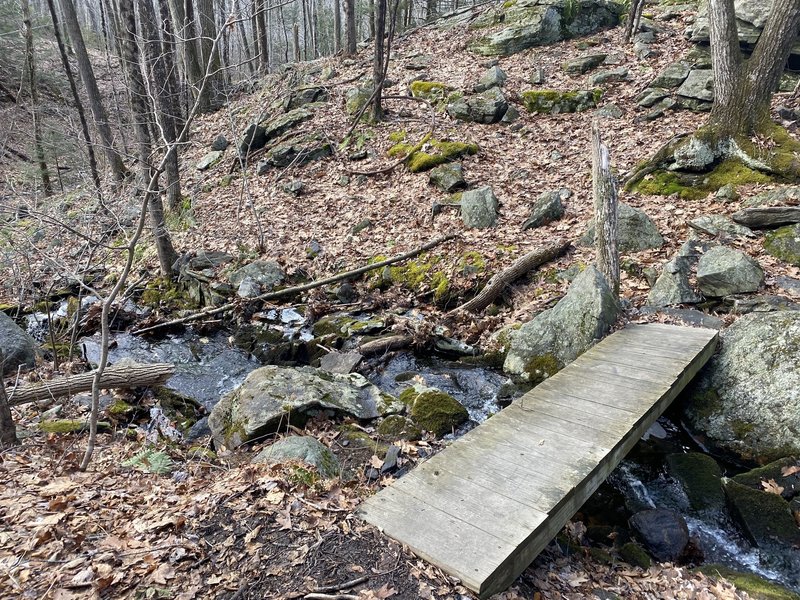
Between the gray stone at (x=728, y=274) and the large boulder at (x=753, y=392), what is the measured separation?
2.76 ft

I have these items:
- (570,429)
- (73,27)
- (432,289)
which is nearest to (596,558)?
(570,429)

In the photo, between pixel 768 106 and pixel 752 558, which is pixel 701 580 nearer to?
pixel 752 558

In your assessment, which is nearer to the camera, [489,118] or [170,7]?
[489,118]

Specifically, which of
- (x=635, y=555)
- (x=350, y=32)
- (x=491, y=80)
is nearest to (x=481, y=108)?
(x=491, y=80)

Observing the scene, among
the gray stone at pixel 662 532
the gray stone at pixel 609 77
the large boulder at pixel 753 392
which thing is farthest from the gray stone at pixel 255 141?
the gray stone at pixel 662 532

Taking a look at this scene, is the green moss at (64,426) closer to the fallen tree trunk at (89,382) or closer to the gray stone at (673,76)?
the fallen tree trunk at (89,382)

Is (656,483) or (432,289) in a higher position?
(432,289)

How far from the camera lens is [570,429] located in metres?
4.71

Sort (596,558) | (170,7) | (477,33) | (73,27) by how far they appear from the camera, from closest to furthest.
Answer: (596,558) < (73,27) < (170,7) < (477,33)

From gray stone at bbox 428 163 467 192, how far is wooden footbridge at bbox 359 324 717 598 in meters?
6.78

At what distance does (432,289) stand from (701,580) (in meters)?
6.59

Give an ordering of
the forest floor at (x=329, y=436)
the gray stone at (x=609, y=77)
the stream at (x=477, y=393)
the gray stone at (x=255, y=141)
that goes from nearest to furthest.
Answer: the forest floor at (x=329, y=436), the stream at (x=477, y=393), the gray stone at (x=609, y=77), the gray stone at (x=255, y=141)

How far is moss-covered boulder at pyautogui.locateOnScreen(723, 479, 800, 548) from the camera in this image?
14.6 feet

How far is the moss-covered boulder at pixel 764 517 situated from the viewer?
4.46 metres
